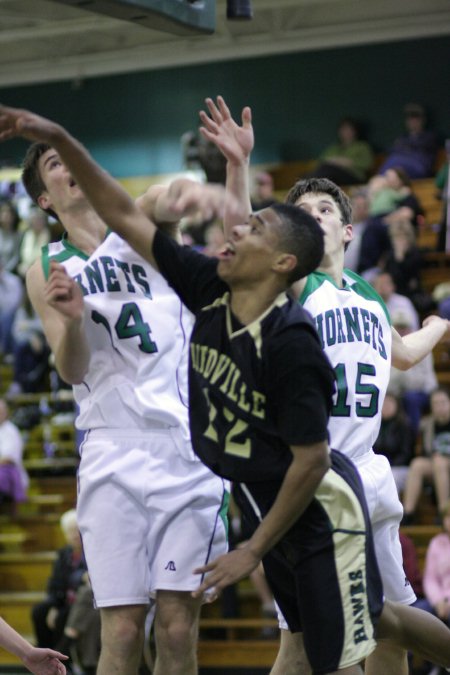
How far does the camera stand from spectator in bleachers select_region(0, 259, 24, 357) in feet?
51.4

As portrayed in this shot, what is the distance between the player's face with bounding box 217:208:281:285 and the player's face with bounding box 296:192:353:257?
40.2 inches

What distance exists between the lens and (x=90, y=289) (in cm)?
458

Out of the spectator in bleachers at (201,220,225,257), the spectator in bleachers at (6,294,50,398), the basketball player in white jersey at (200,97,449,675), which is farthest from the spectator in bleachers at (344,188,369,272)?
the basketball player in white jersey at (200,97,449,675)

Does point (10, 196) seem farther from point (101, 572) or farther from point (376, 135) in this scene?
point (101, 572)

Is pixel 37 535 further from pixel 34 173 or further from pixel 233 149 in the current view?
pixel 233 149

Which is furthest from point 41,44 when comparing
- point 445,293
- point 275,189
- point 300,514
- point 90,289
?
point 300,514

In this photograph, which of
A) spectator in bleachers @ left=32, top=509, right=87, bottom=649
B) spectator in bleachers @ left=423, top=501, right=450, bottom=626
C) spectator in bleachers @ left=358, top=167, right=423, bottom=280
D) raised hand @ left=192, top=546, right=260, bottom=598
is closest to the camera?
raised hand @ left=192, top=546, right=260, bottom=598

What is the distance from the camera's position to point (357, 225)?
13930mm

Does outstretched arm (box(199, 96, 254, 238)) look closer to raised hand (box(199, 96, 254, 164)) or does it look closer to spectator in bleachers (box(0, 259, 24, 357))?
raised hand (box(199, 96, 254, 164))

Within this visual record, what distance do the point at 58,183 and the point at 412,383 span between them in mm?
7127

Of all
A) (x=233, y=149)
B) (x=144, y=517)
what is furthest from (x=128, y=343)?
(x=233, y=149)

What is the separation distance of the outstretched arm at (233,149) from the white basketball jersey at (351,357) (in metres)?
0.66

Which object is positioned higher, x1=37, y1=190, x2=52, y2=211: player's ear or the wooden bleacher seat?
x1=37, y1=190, x2=52, y2=211: player's ear

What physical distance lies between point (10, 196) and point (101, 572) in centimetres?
1452
